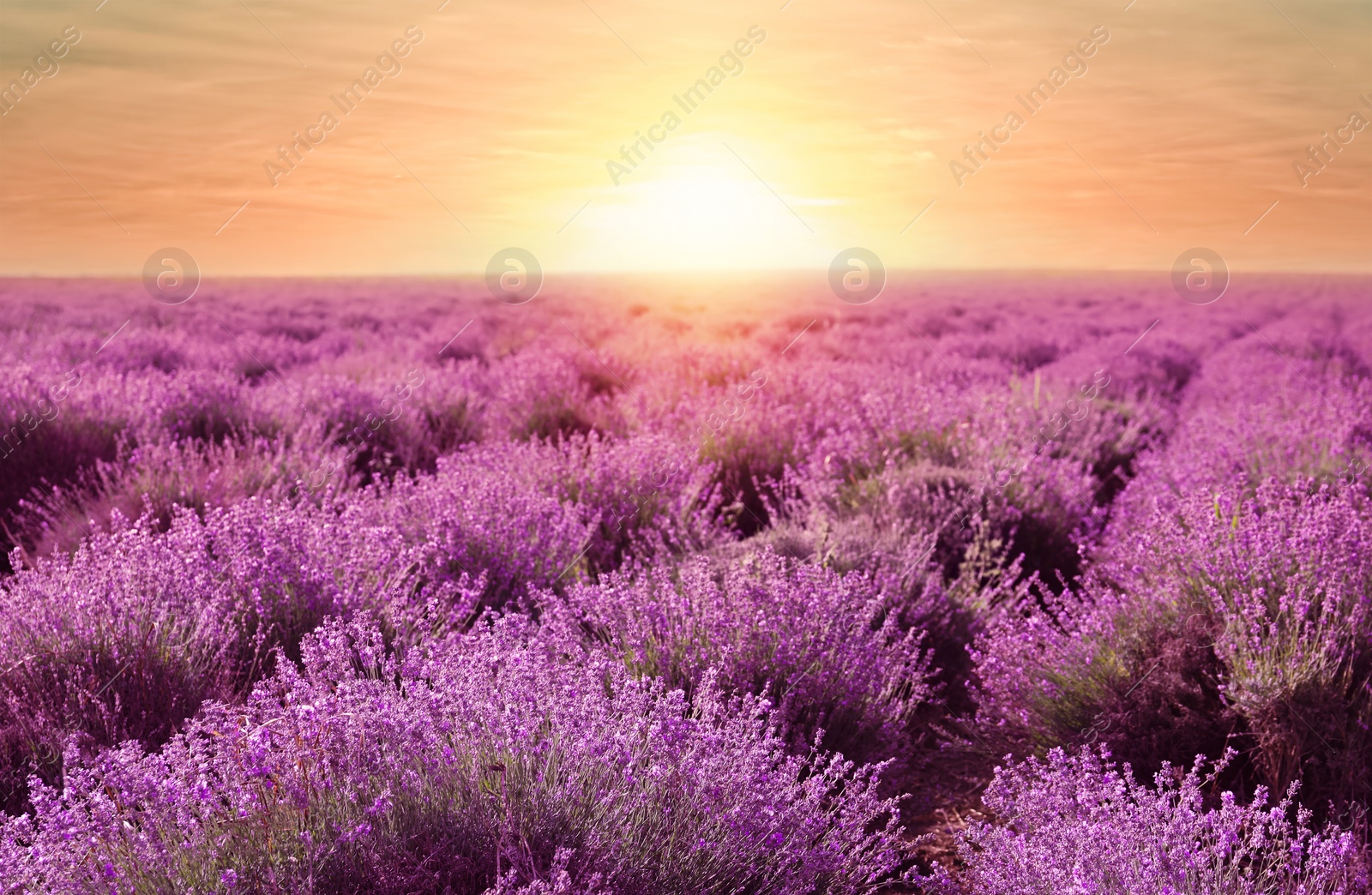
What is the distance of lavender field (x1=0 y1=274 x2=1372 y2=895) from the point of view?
202 centimetres

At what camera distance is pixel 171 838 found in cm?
187

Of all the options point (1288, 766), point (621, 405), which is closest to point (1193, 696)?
point (1288, 766)

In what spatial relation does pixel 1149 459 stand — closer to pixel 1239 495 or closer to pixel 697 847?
pixel 1239 495

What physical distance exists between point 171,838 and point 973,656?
274 centimetres

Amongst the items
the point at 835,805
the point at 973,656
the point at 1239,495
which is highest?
the point at 1239,495

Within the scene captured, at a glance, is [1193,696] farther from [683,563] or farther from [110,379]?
[110,379]

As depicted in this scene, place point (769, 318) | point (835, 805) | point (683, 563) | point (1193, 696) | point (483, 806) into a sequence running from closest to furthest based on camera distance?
point (483, 806) < point (835, 805) < point (1193, 696) < point (683, 563) < point (769, 318)

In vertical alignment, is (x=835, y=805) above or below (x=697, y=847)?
below

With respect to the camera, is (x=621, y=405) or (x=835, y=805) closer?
(x=835, y=805)

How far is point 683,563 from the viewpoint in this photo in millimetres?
4352

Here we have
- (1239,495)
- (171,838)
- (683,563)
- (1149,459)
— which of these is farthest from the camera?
(1149,459)

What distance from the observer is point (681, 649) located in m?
3.36

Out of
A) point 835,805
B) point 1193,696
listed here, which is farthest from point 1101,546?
point 835,805

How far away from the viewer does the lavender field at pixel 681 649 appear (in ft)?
6.62
